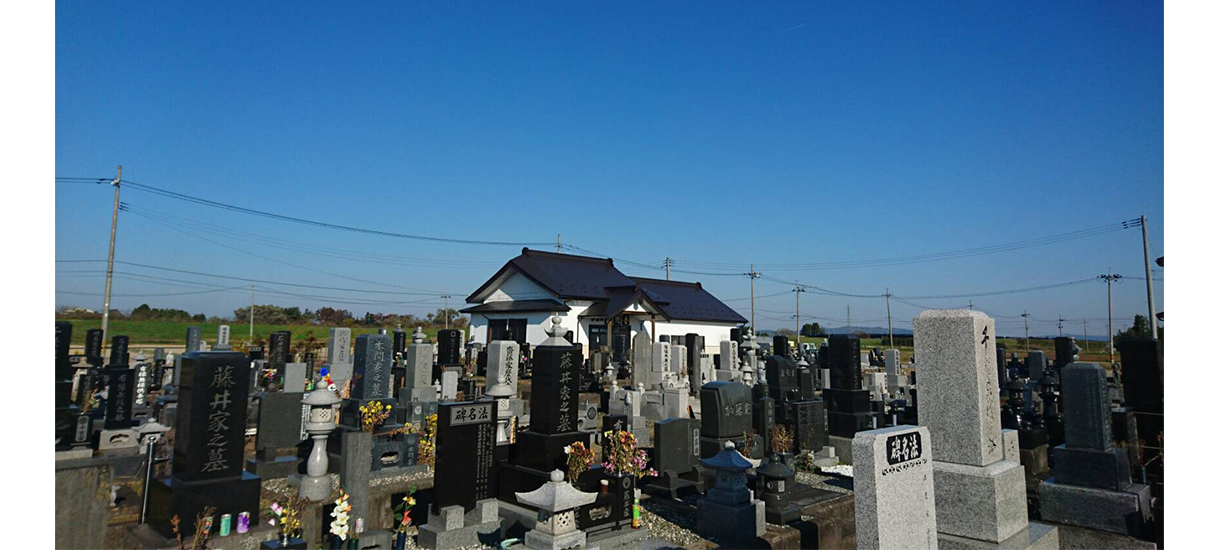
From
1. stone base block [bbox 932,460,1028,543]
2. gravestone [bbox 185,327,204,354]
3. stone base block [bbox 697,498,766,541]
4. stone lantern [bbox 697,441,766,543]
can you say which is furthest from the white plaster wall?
stone base block [bbox 932,460,1028,543]

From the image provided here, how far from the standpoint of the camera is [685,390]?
49.7ft

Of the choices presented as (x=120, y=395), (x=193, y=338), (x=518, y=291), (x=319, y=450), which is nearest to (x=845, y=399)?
(x=319, y=450)

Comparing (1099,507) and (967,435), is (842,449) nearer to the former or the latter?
(1099,507)

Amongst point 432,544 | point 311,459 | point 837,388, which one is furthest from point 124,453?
point 837,388

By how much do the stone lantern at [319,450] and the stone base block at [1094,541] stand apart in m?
8.49

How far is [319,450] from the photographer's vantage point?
7.35m

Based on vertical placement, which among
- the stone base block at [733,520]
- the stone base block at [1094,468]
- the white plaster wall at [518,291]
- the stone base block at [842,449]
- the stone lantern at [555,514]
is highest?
the white plaster wall at [518,291]

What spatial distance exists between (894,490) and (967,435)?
1343mm

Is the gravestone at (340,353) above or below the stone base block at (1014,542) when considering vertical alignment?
above

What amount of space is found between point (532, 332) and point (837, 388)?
19.0m

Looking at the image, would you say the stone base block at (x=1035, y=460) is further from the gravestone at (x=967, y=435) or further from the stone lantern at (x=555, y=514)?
the stone lantern at (x=555, y=514)

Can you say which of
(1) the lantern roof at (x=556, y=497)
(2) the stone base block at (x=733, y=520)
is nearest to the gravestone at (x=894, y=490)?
(2) the stone base block at (x=733, y=520)

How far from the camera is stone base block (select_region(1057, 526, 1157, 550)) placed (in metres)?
6.21

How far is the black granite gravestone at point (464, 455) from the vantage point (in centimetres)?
728
